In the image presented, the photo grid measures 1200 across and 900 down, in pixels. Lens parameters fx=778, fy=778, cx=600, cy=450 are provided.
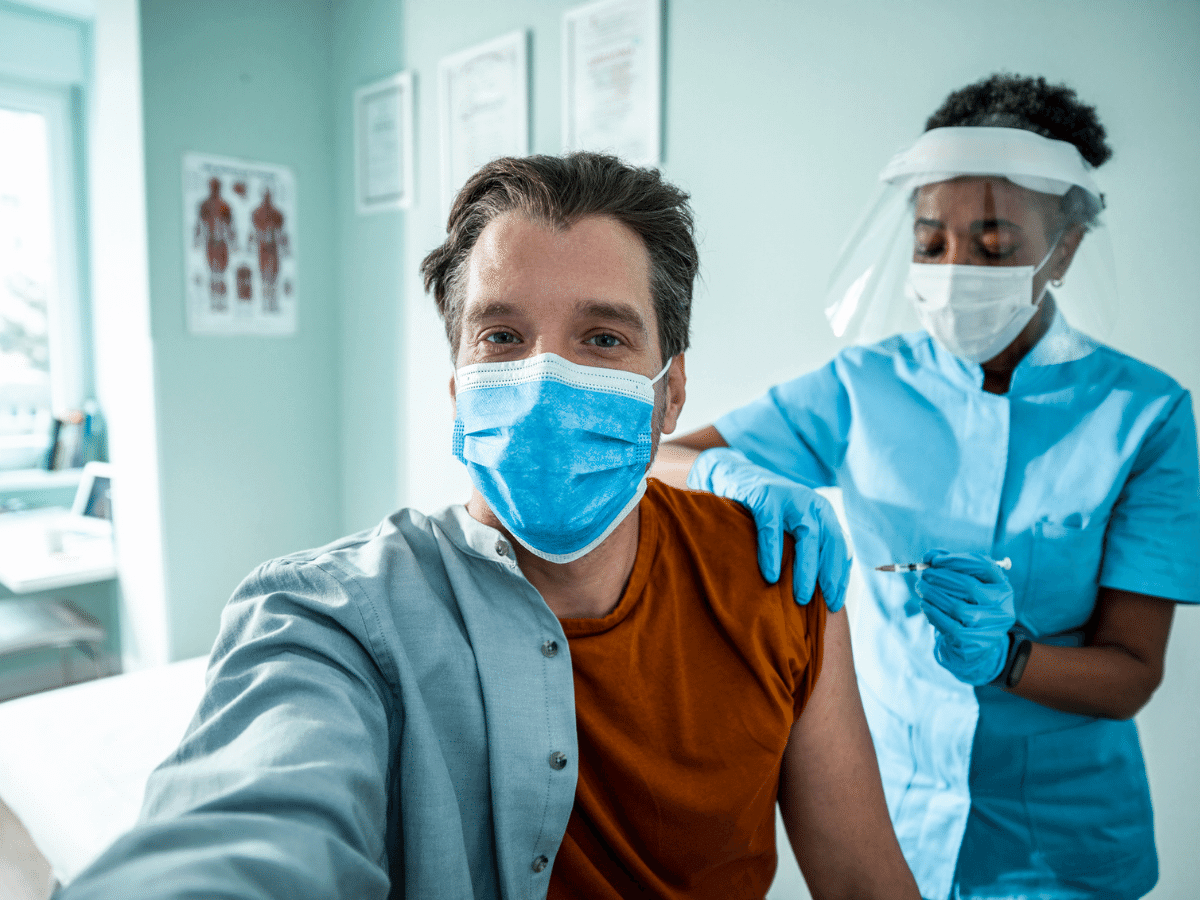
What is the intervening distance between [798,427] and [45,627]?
2787 mm

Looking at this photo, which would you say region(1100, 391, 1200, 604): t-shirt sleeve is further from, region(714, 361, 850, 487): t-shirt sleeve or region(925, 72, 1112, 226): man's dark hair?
region(714, 361, 850, 487): t-shirt sleeve

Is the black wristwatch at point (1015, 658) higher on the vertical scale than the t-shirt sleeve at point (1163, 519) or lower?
lower

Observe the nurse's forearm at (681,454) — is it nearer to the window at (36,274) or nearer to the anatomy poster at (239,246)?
the anatomy poster at (239,246)

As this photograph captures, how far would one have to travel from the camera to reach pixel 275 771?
57 cm

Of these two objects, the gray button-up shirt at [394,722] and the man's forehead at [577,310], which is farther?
the man's forehead at [577,310]

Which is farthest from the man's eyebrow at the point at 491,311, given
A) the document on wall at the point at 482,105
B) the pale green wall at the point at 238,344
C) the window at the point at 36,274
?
the window at the point at 36,274

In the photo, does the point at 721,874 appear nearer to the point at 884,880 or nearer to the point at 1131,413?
the point at 884,880

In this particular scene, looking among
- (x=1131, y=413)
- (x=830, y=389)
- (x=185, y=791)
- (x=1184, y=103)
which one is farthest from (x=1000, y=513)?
(x=185, y=791)

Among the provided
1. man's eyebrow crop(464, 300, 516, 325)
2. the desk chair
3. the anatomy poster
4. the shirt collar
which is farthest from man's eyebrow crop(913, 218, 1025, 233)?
the desk chair

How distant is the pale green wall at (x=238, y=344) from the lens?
10.0 ft

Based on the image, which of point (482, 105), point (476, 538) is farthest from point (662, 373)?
point (482, 105)

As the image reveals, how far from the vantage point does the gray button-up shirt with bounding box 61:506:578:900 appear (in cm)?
58

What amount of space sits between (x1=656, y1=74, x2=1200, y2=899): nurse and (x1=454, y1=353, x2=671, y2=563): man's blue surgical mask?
0.27m

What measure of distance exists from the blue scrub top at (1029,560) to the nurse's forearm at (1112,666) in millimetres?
47
